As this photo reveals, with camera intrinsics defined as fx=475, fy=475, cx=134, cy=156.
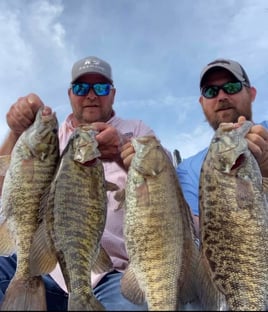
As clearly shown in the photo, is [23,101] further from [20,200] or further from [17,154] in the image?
[20,200]

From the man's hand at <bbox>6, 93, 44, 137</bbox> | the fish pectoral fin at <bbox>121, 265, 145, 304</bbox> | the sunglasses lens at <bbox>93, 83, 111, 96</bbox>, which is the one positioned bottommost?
the fish pectoral fin at <bbox>121, 265, 145, 304</bbox>

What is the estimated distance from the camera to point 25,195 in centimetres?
380

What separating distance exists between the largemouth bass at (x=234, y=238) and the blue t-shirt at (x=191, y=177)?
69.2 inches

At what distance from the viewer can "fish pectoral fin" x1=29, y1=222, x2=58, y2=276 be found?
3.49 meters

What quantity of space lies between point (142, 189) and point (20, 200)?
3.26 feet

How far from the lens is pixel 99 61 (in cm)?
663

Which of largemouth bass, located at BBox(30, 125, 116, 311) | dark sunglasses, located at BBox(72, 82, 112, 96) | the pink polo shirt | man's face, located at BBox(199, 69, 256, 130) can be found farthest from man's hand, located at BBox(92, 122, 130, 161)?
man's face, located at BBox(199, 69, 256, 130)

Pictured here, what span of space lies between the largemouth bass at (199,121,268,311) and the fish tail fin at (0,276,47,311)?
120 cm

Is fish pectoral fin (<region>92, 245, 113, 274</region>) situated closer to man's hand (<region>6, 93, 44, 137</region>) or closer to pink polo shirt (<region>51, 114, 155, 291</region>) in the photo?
pink polo shirt (<region>51, 114, 155, 291</region>)

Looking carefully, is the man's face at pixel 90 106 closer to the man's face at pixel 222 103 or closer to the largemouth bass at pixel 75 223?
the man's face at pixel 222 103

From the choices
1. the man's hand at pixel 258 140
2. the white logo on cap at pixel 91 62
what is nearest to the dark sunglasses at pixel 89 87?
the white logo on cap at pixel 91 62

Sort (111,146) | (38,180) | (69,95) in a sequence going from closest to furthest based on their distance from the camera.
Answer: (38,180) → (111,146) → (69,95)

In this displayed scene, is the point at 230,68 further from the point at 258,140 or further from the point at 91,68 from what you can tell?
the point at 258,140

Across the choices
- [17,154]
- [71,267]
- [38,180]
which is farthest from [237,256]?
[17,154]
